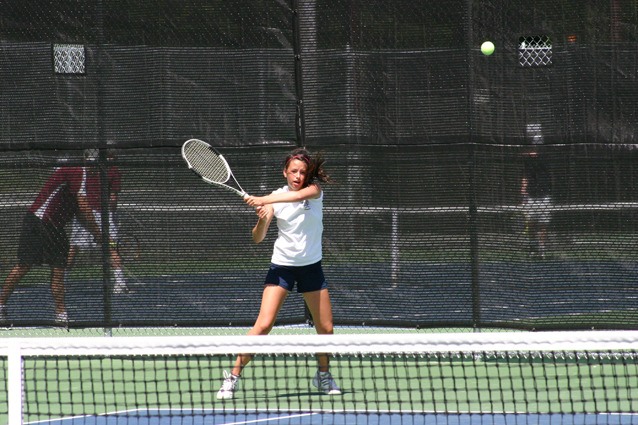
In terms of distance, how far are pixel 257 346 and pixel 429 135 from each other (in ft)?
10.9

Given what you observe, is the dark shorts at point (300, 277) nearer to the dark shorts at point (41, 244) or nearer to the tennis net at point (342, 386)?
the tennis net at point (342, 386)

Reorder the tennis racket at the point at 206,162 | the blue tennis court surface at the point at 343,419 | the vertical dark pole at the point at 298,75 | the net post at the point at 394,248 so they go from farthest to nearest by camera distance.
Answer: the vertical dark pole at the point at 298,75 → the net post at the point at 394,248 → the tennis racket at the point at 206,162 → the blue tennis court surface at the point at 343,419

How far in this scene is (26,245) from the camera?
7.86m

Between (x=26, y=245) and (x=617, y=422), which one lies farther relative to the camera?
(x=26, y=245)

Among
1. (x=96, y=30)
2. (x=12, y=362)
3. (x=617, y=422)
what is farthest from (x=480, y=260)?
(x=12, y=362)

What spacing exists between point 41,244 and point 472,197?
2862mm

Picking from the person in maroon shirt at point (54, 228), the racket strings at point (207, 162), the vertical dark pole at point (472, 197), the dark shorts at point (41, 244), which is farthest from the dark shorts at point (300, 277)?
the dark shorts at point (41, 244)

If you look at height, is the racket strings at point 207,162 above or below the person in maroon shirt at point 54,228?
above

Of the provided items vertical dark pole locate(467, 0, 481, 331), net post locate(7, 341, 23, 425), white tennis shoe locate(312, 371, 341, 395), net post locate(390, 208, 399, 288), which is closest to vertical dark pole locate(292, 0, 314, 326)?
net post locate(390, 208, 399, 288)

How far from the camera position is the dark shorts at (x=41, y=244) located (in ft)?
25.7

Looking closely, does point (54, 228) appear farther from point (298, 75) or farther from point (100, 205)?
point (298, 75)

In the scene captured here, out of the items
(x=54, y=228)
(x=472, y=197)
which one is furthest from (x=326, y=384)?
(x=54, y=228)

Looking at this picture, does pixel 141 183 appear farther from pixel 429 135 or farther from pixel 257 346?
pixel 257 346

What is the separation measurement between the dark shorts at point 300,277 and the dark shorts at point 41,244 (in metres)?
2.07
